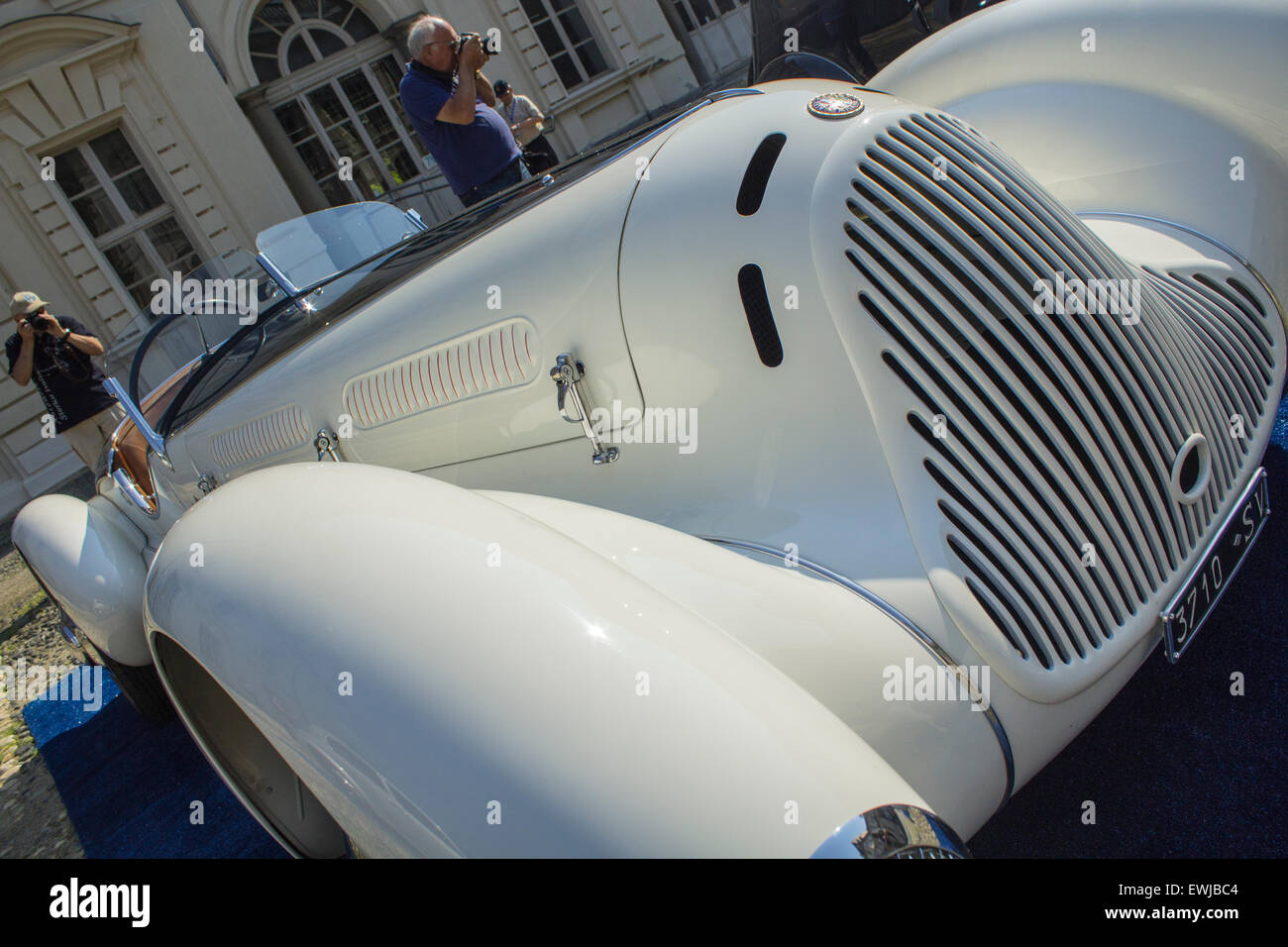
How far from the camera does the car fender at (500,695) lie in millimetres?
886

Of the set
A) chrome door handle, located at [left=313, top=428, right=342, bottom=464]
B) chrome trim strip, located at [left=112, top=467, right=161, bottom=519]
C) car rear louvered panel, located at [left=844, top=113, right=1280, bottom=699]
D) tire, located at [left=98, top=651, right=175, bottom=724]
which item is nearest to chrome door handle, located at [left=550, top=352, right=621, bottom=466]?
car rear louvered panel, located at [left=844, top=113, right=1280, bottom=699]

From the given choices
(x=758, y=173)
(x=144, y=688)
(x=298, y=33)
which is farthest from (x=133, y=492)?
(x=298, y=33)

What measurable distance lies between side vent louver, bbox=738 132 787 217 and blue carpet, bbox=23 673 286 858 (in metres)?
1.92

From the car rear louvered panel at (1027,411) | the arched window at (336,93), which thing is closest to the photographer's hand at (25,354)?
the car rear louvered panel at (1027,411)

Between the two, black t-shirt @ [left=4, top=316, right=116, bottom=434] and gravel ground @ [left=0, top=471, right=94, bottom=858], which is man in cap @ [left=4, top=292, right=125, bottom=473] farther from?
gravel ground @ [left=0, top=471, right=94, bottom=858]

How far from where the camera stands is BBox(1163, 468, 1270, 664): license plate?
1307 millimetres

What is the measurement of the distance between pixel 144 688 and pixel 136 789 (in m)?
0.36

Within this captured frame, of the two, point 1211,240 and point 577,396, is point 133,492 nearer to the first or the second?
point 577,396

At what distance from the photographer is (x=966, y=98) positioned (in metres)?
2.41

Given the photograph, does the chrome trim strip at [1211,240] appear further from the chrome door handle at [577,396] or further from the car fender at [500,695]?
the car fender at [500,695]

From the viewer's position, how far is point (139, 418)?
2.80 meters

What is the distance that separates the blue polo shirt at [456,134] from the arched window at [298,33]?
402 inches
